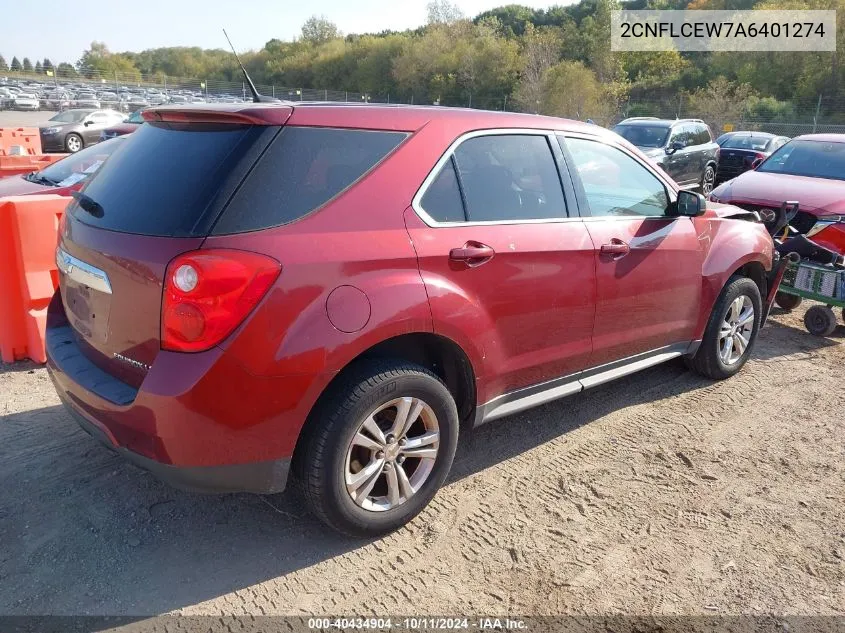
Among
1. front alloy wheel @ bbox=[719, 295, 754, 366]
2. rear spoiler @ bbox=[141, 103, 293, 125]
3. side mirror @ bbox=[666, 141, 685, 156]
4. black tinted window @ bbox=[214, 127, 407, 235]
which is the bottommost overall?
front alloy wheel @ bbox=[719, 295, 754, 366]

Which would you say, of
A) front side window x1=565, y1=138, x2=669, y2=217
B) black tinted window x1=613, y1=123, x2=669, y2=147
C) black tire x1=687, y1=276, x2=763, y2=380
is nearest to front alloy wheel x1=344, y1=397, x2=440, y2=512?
front side window x1=565, y1=138, x2=669, y2=217

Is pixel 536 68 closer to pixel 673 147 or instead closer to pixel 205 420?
pixel 673 147

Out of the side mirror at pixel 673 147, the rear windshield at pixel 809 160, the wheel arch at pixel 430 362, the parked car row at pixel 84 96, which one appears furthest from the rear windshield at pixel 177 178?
the parked car row at pixel 84 96

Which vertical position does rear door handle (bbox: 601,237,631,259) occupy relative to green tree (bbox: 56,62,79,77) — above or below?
below

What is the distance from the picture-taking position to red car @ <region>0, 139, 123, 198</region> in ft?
21.7

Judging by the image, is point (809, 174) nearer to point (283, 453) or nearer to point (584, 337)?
point (584, 337)

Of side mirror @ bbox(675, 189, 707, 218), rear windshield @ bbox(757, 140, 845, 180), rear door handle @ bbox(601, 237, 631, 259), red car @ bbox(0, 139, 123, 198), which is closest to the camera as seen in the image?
rear door handle @ bbox(601, 237, 631, 259)

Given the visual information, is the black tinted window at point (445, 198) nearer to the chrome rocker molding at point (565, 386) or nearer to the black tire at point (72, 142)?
the chrome rocker molding at point (565, 386)

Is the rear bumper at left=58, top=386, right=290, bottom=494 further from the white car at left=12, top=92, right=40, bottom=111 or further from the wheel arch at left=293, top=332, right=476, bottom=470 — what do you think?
the white car at left=12, top=92, right=40, bottom=111

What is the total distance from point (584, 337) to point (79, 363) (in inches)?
98.9

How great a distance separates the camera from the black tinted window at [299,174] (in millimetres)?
2498

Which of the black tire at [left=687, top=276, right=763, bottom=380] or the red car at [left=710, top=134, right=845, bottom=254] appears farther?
the red car at [left=710, top=134, right=845, bottom=254]

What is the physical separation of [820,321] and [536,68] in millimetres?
44159

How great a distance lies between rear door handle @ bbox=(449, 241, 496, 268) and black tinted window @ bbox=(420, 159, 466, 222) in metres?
0.14
